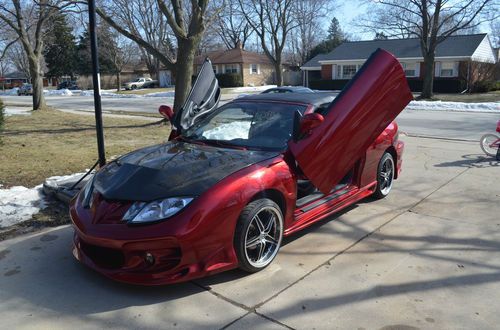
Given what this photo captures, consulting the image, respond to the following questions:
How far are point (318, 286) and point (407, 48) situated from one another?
135 ft

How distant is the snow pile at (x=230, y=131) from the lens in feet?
15.2

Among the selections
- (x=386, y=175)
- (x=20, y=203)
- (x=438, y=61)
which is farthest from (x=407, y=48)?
(x=20, y=203)

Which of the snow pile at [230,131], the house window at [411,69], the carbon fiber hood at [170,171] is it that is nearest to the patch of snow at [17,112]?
the snow pile at [230,131]

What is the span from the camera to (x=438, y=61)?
37.0 m

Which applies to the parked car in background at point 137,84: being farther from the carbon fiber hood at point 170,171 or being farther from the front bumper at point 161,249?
the front bumper at point 161,249

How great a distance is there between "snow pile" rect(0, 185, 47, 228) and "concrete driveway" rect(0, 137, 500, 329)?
649 millimetres

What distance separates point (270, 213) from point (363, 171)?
1.76 meters

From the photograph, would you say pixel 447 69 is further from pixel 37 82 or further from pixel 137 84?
pixel 137 84

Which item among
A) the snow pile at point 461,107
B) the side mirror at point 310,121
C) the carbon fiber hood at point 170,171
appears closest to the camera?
the carbon fiber hood at point 170,171

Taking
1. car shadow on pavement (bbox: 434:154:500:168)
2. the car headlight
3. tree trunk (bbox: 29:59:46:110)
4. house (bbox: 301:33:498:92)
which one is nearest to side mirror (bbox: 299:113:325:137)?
the car headlight

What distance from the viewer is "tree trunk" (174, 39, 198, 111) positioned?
1290 centimetres

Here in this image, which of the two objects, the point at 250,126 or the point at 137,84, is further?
the point at 137,84

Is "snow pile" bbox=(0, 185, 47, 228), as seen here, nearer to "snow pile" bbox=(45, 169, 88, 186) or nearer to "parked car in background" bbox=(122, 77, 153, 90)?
Result: "snow pile" bbox=(45, 169, 88, 186)

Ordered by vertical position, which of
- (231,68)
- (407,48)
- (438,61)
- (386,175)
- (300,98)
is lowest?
(386,175)
